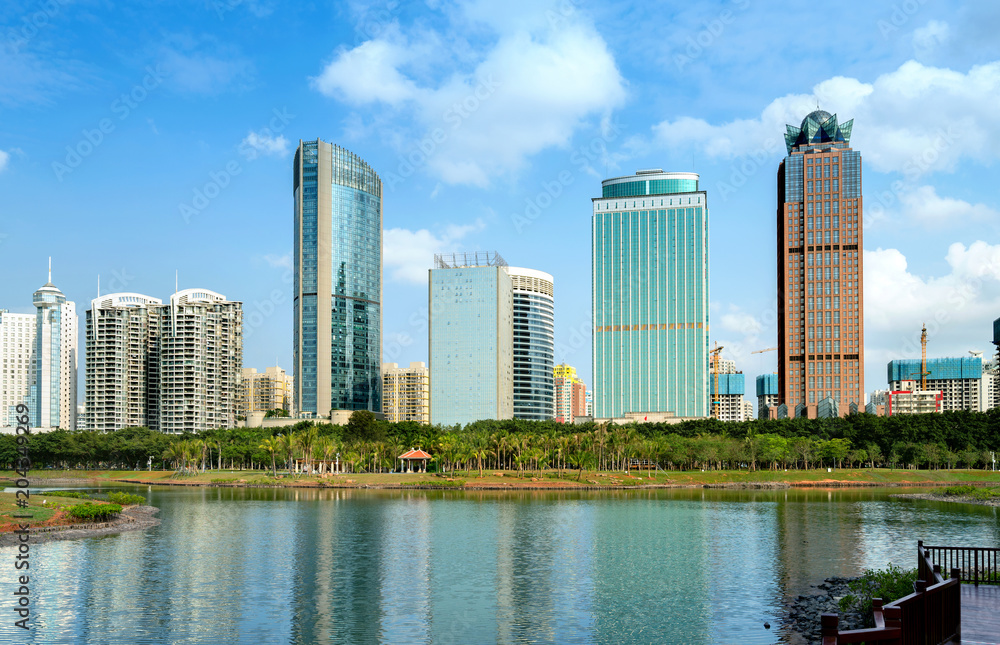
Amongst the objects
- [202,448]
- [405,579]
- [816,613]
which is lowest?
[202,448]

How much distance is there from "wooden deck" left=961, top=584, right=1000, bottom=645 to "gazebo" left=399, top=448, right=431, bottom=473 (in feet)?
506

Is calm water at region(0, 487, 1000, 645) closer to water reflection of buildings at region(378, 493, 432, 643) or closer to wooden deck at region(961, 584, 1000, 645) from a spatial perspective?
water reflection of buildings at region(378, 493, 432, 643)

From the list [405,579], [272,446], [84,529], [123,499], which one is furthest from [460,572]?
[272,446]

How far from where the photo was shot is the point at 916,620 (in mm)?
23000

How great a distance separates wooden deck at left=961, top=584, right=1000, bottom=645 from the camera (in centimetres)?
2605

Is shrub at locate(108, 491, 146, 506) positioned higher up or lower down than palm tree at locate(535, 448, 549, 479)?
higher up

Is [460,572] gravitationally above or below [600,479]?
above

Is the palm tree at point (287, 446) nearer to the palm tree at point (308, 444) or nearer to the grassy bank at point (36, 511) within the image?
the palm tree at point (308, 444)

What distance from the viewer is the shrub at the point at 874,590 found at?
39.0 m

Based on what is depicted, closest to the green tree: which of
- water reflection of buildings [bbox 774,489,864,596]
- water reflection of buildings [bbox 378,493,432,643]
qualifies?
water reflection of buildings [bbox 378,493,432,643]

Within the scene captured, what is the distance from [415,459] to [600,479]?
47214 mm

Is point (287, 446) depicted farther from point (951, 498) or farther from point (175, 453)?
point (951, 498)

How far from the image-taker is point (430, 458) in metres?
186

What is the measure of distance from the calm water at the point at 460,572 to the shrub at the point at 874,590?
408cm
